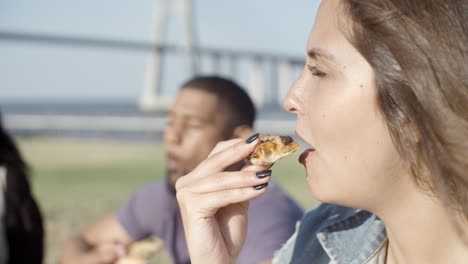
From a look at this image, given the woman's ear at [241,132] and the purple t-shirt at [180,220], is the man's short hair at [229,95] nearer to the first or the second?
the woman's ear at [241,132]

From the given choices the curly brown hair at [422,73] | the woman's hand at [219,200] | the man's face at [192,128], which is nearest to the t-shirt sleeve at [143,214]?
the man's face at [192,128]

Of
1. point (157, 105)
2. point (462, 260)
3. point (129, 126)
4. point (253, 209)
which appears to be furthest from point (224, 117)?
point (129, 126)

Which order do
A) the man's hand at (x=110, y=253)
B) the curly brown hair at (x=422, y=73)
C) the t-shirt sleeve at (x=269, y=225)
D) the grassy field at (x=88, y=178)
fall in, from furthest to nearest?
1. the grassy field at (x=88, y=178)
2. the man's hand at (x=110, y=253)
3. the t-shirt sleeve at (x=269, y=225)
4. the curly brown hair at (x=422, y=73)

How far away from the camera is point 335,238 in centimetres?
187

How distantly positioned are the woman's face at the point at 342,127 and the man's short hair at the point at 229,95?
6.02 ft

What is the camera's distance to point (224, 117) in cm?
344

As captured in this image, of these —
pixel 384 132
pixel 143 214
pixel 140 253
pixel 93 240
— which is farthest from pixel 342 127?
pixel 93 240

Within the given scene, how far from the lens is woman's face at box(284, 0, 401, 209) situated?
1533 mm

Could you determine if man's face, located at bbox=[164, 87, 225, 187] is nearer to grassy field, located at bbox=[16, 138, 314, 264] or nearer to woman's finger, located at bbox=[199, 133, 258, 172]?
grassy field, located at bbox=[16, 138, 314, 264]

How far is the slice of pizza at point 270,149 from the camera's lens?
5.65 feet

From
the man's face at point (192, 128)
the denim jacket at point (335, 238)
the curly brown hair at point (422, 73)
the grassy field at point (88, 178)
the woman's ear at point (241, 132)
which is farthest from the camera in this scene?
the grassy field at point (88, 178)

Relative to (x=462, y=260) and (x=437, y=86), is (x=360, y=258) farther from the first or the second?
(x=437, y=86)

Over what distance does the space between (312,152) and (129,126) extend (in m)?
22.0

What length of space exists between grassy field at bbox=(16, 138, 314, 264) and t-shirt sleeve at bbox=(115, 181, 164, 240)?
0.90 meters
